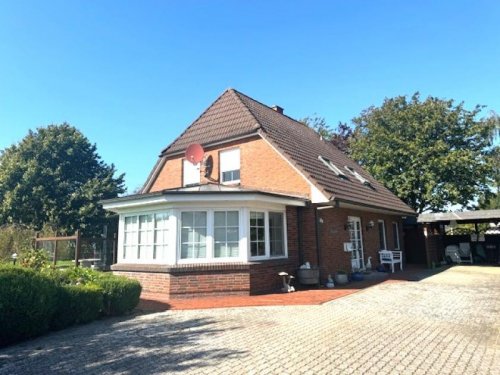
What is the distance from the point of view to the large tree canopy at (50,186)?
27.5 m

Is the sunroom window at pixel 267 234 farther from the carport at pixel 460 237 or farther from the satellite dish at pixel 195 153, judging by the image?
the carport at pixel 460 237

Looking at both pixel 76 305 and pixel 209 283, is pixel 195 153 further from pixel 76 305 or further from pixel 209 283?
pixel 76 305

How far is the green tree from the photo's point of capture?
85.5 feet

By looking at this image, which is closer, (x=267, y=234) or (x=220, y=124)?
(x=267, y=234)

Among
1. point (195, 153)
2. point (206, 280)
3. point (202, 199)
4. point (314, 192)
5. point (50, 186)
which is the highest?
point (50, 186)

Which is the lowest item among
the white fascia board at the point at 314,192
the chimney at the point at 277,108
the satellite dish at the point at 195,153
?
the white fascia board at the point at 314,192

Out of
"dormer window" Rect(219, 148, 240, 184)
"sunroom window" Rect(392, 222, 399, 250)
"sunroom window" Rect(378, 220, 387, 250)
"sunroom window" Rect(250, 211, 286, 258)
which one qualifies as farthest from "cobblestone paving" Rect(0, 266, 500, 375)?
"sunroom window" Rect(392, 222, 399, 250)

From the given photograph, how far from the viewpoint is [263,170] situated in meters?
14.7

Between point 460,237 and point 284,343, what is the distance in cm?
2155

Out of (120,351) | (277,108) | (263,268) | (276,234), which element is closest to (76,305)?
(120,351)

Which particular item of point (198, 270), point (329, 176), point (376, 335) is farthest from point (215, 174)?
point (376, 335)

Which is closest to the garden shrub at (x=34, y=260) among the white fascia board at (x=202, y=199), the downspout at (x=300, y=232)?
the white fascia board at (x=202, y=199)

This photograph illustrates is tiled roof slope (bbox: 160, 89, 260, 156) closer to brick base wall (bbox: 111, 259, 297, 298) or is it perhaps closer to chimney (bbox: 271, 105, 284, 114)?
chimney (bbox: 271, 105, 284, 114)

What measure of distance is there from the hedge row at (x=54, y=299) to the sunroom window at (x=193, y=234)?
89.1 inches
